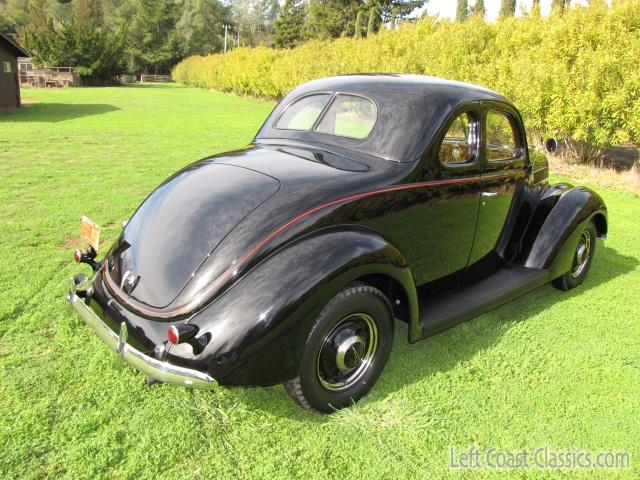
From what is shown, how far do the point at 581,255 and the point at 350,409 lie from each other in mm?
3040

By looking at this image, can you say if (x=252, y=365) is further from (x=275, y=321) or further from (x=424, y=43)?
(x=424, y=43)

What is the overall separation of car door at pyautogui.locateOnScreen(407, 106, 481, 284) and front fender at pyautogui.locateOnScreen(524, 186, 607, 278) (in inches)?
29.6

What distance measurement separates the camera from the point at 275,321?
2.36 meters

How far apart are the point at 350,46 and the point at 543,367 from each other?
20.4m

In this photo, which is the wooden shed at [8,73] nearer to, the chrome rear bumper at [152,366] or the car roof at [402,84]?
the car roof at [402,84]

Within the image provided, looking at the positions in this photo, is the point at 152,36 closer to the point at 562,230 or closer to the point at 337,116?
the point at 337,116

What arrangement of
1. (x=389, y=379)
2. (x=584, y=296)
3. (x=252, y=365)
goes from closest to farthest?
(x=252, y=365), (x=389, y=379), (x=584, y=296)

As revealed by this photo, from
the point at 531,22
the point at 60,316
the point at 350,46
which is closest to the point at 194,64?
the point at 350,46

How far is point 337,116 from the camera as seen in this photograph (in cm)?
356

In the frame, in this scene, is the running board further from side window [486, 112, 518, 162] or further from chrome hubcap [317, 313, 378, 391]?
side window [486, 112, 518, 162]

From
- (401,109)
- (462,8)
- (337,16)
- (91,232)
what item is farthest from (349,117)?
(337,16)

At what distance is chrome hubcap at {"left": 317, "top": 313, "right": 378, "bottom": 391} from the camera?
8.96 ft

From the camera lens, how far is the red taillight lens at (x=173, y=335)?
230cm

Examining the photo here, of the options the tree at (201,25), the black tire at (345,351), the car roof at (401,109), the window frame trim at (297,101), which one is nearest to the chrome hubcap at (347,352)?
the black tire at (345,351)
